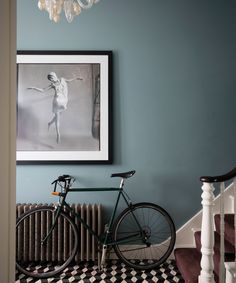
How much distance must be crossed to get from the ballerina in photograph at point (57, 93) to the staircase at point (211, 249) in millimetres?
1712

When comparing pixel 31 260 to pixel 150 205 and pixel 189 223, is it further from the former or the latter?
pixel 189 223

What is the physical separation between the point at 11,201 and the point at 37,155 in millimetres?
2217

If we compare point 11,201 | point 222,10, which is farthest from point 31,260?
point 222,10

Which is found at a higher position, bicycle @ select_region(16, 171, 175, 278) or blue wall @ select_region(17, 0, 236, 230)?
blue wall @ select_region(17, 0, 236, 230)

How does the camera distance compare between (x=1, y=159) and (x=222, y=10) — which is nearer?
(x=1, y=159)

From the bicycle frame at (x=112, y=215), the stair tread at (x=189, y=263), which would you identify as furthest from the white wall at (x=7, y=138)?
the bicycle frame at (x=112, y=215)

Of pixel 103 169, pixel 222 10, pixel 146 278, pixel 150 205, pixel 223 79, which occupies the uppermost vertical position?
pixel 222 10

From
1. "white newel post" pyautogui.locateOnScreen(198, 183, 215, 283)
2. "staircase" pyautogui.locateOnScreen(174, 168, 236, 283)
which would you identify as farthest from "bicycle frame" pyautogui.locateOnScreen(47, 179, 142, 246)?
"white newel post" pyautogui.locateOnScreen(198, 183, 215, 283)

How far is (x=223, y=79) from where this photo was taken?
9.28 ft

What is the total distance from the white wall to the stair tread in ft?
5.61

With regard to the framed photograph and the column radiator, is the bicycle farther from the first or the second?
the framed photograph

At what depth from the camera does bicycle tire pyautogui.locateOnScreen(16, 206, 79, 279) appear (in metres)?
2.55

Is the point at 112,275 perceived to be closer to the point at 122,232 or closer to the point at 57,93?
the point at 122,232

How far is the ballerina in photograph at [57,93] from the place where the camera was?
2.80 meters
